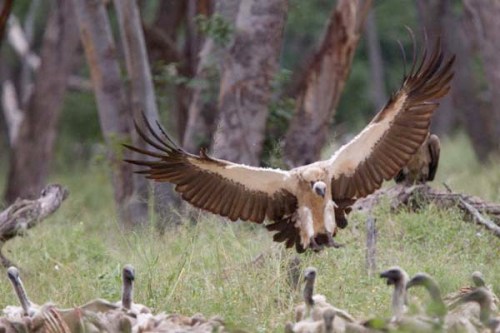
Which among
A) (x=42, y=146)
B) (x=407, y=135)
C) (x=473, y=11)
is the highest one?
(x=473, y=11)

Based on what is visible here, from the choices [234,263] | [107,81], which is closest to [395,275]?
[234,263]

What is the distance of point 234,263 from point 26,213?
7.22ft

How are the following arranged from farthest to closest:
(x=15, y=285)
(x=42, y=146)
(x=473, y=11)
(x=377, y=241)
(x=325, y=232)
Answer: (x=42, y=146) → (x=473, y=11) → (x=377, y=241) → (x=325, y=232) → (x=15, y=285)

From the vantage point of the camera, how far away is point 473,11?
1638 centimetres

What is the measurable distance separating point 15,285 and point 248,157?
6279 millimetres

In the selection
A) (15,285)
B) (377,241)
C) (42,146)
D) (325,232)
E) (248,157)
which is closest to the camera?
(15,285)

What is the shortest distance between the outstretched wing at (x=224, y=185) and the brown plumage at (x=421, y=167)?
2042 mm

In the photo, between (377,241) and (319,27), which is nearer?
(377,241)

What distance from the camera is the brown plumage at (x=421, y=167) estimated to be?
11.8 metres

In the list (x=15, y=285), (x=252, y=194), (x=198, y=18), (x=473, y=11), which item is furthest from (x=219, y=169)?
(x=473, y=11)

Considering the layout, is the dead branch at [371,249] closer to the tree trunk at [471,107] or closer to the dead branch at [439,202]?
the dead branch at [439,202]

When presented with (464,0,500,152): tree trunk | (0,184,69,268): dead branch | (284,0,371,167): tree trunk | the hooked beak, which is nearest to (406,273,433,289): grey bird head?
the hooked beak

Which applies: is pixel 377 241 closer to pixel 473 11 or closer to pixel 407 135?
pixel 407 135

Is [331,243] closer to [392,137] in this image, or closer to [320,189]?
[320,189]
